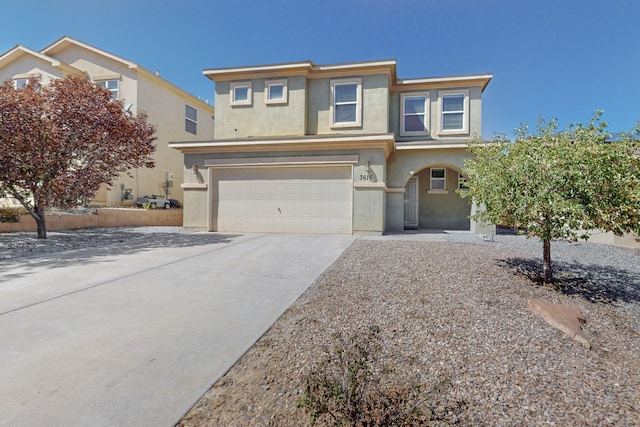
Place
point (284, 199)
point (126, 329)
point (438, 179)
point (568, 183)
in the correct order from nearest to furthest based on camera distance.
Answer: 1. point (126, 329)
2. point (568, 183)
3. point (284, 199)
4. point (438, 179)

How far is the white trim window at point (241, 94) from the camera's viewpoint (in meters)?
13.1

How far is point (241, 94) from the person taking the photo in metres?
13.2

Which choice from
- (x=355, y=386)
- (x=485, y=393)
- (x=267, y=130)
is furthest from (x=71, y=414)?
(x=267, y=130)

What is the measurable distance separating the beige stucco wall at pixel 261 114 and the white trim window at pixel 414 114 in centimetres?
446

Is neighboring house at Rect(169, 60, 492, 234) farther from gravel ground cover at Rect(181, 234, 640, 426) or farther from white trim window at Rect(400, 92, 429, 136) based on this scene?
gravel ground cover at Rect(181, 234, 640, 426)

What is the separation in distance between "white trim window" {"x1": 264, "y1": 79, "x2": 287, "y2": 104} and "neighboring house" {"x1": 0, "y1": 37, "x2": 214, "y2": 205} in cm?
728

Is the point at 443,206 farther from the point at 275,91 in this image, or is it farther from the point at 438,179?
the point at 275,91

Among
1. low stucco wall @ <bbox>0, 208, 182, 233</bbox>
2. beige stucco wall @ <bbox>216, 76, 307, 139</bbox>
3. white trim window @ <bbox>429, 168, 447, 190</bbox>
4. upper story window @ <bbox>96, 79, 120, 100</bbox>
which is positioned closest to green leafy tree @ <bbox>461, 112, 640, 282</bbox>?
white trim window @ <bbox>429, 168, 447, 190</bbox>

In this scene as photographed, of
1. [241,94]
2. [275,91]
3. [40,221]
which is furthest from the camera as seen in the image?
[241,94]

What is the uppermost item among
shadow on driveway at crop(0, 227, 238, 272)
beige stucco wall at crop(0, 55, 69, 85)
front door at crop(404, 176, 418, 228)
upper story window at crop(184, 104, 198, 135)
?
beige stucco wall at crop(0, 55, 69, 85)

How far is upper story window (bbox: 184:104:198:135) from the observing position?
1874 cm

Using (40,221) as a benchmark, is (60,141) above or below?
above

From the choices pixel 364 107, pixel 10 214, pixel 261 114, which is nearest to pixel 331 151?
pixel 364 107

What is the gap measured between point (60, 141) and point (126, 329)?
8.28m
